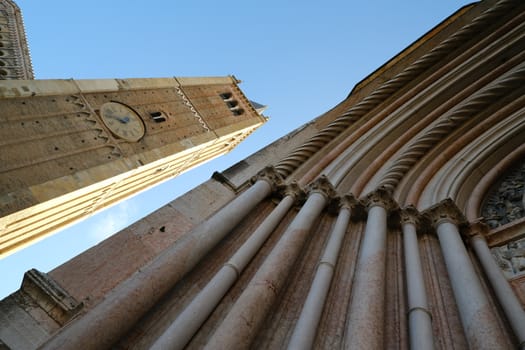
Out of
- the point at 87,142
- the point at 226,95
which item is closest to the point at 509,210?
the point at 87,142

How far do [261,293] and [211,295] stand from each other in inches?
15.9

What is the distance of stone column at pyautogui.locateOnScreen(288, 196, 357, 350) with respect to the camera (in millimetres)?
2455

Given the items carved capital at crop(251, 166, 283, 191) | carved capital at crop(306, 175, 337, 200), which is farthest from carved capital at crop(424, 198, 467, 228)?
carved capital at crop(251, 166, 283, 191)

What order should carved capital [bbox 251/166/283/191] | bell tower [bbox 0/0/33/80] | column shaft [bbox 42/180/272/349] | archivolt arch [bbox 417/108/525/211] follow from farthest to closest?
1. bell tower [bbox 0/0/33/80]
2. archivolt arch [bbox 417/108/525/211]
3. carved capital [bbox 251/166/283/191]
4. column shaft [bbox 42/180/272/349]

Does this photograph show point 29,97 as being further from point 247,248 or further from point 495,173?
point 495,173

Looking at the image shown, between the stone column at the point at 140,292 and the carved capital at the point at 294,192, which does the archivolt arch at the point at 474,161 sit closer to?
the carved capital at the point at 294,192

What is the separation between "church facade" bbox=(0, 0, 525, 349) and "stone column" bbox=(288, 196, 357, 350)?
16 millimetres

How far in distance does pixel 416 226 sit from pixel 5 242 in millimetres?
16404

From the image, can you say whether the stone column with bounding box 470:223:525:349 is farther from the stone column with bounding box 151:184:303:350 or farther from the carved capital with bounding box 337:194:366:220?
the stone column with bounding box 151:184:303:350

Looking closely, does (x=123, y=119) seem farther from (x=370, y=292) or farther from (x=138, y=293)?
(x=370, y=292)

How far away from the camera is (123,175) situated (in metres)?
18.2

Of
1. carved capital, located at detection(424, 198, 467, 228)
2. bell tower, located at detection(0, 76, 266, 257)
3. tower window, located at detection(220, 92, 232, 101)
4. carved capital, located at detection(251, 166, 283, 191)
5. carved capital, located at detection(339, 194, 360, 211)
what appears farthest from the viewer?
tower window, located at detection(220, 92, 232, 101)

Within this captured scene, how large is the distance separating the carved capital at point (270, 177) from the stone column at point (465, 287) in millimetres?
1961

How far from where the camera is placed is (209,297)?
9.13ft
